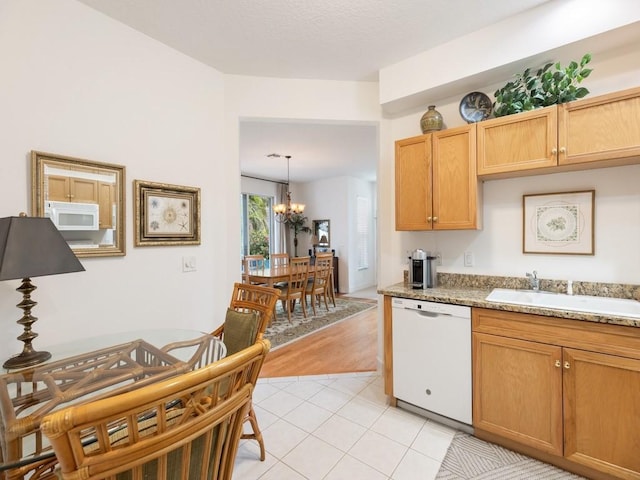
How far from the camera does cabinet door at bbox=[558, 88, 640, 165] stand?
5.17 feet

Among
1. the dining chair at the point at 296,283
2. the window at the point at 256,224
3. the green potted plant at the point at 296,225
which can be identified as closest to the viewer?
the dining chair at the point at 296,283

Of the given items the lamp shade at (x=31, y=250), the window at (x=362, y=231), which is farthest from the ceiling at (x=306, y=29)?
the window at (x=362, y=231)

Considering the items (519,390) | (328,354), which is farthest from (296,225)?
(519,390)

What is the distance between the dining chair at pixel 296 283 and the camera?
4.51 meters

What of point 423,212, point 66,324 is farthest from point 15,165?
point 423,212

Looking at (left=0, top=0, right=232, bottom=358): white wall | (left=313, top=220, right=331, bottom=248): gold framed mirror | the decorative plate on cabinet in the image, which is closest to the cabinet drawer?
the decorative plate on cabinet

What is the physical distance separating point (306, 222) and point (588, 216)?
5.91m

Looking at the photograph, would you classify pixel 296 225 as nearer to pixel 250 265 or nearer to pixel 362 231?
pixel 362 231

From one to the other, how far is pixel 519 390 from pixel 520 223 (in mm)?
1125

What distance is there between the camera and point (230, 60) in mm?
2434

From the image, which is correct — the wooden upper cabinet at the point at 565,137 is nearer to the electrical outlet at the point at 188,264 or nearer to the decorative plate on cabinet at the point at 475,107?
the decorative plate on cabinet at the point at 475,107

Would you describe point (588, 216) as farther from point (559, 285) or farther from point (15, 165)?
point (15, 165)

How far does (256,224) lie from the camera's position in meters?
6.86

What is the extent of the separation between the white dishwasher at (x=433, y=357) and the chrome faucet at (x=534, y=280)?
0.58 meters
